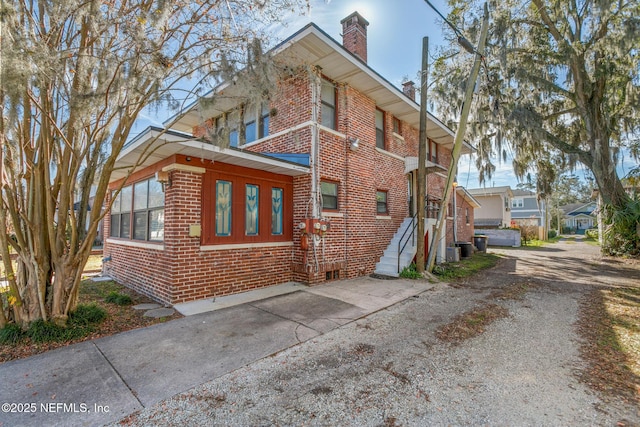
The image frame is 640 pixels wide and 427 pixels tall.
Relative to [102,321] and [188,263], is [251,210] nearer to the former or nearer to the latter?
[188,263]

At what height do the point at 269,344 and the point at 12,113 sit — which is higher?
the point at 12,113

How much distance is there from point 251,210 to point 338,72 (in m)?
4.43

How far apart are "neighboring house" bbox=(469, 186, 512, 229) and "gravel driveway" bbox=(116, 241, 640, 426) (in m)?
23.4

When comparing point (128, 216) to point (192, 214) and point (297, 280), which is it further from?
point (297, 280)

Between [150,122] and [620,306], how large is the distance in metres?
9.90

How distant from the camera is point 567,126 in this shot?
14.3m

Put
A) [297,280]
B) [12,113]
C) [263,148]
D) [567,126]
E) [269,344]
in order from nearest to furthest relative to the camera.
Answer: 1. [12,113]
2. [269,344]
3. [297,280]
4. [263,148]
5. [567,126]

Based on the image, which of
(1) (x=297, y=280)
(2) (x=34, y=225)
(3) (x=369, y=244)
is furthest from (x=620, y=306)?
(2) (x=34, y=225)

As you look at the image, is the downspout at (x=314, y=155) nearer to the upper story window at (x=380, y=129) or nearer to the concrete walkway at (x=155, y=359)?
the concrete walkway at (x=155, y=359)

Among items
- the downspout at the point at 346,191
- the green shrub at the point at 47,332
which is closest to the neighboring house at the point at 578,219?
the downspout at the point at 346,191

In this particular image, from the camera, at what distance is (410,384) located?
9.94 ft

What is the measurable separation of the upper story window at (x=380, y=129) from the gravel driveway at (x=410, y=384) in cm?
672

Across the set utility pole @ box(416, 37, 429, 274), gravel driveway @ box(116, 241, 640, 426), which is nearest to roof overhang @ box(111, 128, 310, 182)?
gravel driveway @ box(116, 241, 640, 426)

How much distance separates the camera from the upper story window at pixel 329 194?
26.2 ft
